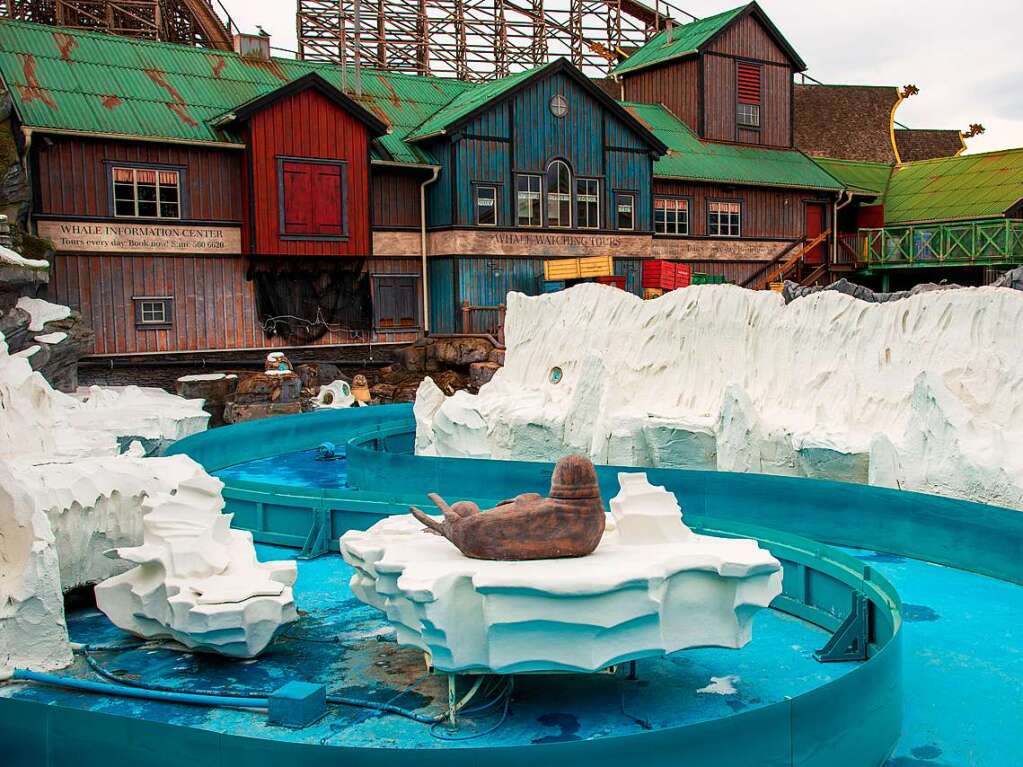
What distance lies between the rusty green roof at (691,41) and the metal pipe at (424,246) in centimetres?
1065

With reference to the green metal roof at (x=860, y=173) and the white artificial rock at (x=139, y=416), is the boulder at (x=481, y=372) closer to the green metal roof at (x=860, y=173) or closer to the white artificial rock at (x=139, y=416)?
the white artificial rock at (x=139, y=416)

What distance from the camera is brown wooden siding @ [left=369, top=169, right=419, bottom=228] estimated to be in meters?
28.6

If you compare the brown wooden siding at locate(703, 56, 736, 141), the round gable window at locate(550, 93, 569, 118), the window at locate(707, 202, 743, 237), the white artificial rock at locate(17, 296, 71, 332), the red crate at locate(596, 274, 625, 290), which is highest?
the brown wooden siding at locate(703, 56, 736, 141)

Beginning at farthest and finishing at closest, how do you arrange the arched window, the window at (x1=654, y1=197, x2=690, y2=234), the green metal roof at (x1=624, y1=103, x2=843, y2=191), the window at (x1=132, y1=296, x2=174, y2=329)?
the green metal roof at (x1=624, y1=103, x2=843, y2=191) → the window at (x1=654, y1=197, x2=690, y2=234) → the arched window → the window at (x1=132, y1=296, x2=174, y2=329)

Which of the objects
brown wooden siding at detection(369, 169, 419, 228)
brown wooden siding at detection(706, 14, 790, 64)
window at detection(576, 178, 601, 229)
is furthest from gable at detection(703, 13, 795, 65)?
brown wooden siding at detection(369, 169, 419, 228)

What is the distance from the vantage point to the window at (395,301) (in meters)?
28.8

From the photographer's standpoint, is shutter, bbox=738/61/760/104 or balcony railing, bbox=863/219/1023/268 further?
shutter, bbox=738/61/760/104

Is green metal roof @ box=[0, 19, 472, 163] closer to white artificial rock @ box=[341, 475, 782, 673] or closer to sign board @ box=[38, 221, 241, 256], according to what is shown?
sign board @ box=[38, 221, 241, 256]

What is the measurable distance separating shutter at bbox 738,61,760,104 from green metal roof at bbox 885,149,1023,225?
244 inches

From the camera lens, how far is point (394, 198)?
1137 inches

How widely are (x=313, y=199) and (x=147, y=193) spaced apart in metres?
3.88

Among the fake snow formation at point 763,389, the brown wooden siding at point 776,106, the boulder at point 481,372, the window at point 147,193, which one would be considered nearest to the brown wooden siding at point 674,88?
the brown wooden siding at point 776,106

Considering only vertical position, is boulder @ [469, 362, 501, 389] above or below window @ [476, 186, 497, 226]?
below

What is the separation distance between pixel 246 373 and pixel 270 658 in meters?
15.8
